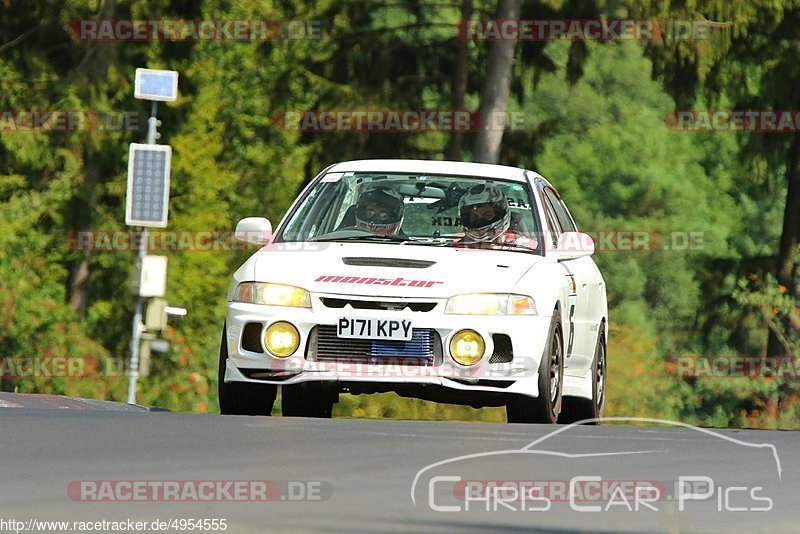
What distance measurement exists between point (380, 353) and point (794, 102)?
22669 mm

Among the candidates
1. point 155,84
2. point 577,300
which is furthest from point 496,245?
point 155,84

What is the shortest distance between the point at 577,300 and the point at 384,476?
526 centimetres

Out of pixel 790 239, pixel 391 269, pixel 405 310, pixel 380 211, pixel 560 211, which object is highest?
pixel 790 239

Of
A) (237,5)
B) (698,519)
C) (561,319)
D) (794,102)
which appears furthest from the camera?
(237,5)

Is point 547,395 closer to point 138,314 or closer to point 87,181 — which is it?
point 138,314

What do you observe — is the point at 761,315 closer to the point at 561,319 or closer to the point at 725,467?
the point at 561,319

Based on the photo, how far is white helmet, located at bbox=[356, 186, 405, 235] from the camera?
38.7ft

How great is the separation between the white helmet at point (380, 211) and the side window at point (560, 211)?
1.33 meters

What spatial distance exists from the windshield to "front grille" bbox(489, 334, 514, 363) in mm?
909

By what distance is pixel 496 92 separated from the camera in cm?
3034

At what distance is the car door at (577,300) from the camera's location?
1209 centimetres

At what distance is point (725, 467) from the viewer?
796 cm

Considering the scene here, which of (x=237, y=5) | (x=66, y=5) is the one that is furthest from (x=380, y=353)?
(x=237, y=5)

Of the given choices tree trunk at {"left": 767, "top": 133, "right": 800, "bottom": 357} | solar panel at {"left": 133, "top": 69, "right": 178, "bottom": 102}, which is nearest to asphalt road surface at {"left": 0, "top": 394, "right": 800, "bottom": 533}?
solar panel at {"left": 133, "top": 69, "right": 178, "bottom": 102}
